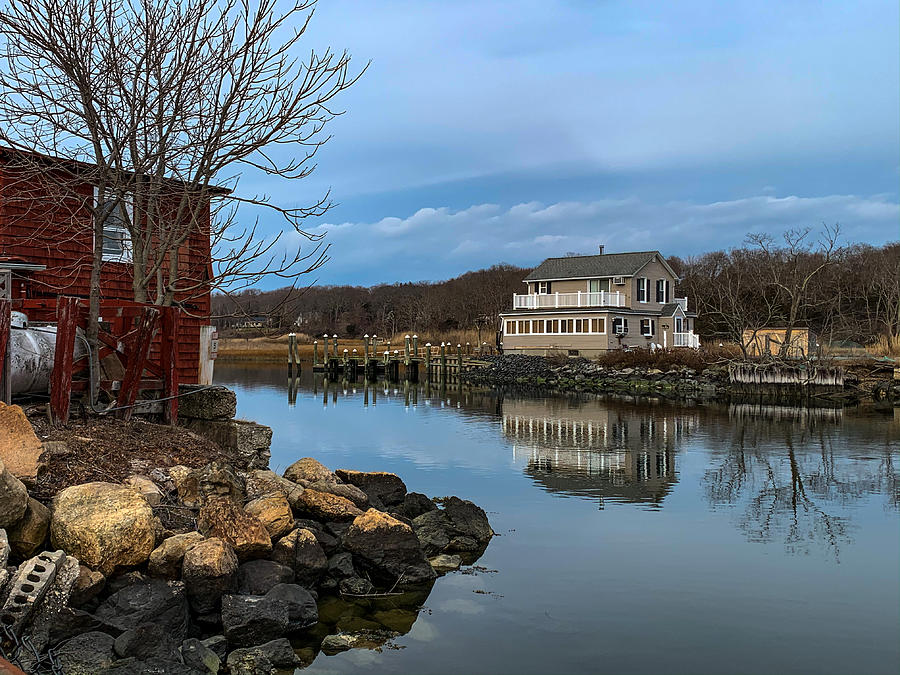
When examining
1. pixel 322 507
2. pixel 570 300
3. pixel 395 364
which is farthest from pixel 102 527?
pixel 395 364

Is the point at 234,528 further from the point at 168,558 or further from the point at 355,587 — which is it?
the point at 355,587

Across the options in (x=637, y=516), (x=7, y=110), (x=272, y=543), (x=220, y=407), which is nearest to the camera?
(x=272, y=543)

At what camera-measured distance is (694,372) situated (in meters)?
40.9

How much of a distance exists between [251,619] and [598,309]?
43226 mm

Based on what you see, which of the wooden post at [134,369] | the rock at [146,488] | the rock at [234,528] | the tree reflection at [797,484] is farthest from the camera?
the tree reflection at [797,484]

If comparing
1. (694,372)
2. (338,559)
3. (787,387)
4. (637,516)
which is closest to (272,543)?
(338,559)

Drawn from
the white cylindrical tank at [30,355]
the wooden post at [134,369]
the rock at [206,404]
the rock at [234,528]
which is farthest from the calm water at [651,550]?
the white cylindrical tank at [30,355]

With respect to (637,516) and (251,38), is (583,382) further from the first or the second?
(251,38)

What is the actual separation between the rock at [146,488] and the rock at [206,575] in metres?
1.03

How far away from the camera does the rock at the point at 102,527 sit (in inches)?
290

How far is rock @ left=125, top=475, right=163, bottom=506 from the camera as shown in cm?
847

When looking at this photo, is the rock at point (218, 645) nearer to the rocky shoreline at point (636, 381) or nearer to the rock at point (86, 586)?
the rock at point (86, 586)

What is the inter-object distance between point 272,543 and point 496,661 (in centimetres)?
264

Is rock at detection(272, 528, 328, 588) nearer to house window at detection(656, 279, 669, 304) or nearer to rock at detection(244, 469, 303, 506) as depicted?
rock at detection(244, 469, 303, 506)
